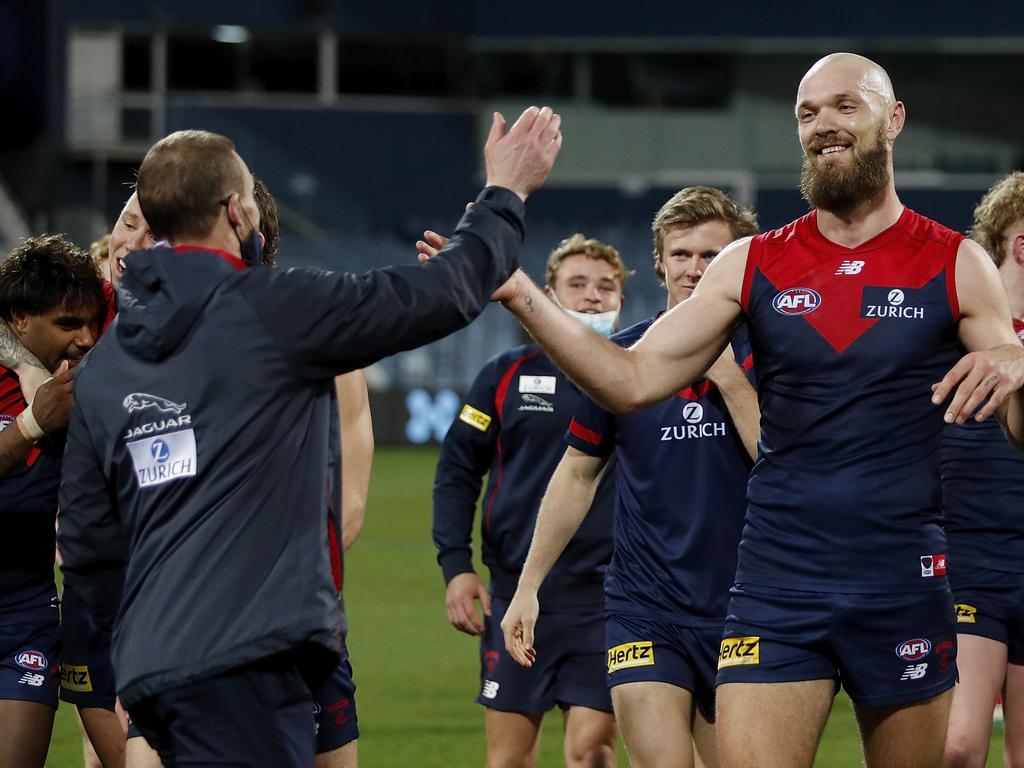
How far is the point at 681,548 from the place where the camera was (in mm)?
5297

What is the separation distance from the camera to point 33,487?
5195mm

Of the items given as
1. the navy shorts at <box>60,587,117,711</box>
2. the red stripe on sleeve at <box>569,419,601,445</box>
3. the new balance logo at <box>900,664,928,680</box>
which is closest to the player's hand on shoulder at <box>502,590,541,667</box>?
the red stripe on sleeve at <box>569,419,601,445</box>

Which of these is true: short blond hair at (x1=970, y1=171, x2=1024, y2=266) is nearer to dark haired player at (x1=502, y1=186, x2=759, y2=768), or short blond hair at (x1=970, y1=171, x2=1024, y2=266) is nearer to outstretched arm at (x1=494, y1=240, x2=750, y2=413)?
dark haired player at (x1=502, y1=186, x2=759, y2=768)

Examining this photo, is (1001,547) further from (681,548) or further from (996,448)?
(681,548)

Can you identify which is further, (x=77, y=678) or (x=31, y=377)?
(x=77, y=678)

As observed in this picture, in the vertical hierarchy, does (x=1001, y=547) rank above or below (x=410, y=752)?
above

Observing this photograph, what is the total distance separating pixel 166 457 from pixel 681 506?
2237 mm

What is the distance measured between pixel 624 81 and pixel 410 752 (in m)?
27.0

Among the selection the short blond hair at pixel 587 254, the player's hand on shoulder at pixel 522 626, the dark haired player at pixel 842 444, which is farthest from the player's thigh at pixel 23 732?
the short blond hair at pixel 587 254

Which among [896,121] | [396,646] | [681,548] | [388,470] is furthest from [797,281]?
[388,470]

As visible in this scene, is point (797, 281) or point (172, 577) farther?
point (797, 281)

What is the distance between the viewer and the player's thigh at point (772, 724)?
4285 millimetres

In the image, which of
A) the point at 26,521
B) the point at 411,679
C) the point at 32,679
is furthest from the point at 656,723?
the point at 411,679

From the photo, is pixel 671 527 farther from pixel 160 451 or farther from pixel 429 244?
pixel 160 451
